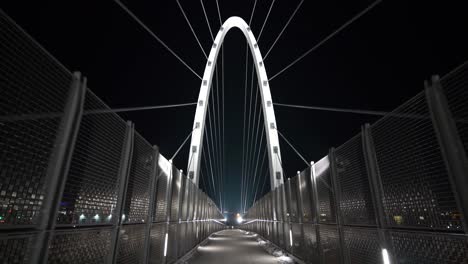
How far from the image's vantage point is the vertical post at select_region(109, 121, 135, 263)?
11.0 feet

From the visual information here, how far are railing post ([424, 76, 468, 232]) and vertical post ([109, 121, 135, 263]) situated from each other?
3.66 metres

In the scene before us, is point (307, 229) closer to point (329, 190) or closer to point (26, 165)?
point (329, 190)

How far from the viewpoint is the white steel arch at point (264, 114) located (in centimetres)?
2025

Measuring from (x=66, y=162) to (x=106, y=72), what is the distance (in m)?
38.2

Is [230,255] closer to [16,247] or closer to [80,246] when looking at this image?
[80,246]

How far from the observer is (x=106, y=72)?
35.7m

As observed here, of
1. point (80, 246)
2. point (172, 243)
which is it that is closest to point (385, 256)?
point (80, 246)

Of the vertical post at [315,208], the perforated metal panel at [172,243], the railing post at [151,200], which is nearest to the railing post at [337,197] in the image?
the vertical post at [315,208]

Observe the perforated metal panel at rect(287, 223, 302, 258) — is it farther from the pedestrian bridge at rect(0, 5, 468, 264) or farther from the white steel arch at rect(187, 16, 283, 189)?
the white steel arch at rect(187, 16, 283, 189)

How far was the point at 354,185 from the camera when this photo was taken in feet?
13.9

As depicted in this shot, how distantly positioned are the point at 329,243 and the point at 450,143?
3.86 metres

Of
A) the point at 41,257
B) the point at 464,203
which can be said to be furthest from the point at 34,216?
the point at 464,203

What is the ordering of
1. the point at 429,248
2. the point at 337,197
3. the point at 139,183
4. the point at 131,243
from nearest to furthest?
the point at 429,248 → the point at 131,243 → the point at 139,183 → the point at 337,197

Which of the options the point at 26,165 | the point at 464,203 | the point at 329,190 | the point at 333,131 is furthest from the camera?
the point at 333,131
